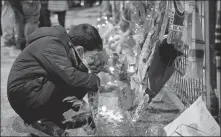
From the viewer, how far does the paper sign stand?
8.22ft

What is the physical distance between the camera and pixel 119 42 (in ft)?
18.1

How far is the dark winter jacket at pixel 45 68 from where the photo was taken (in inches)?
109

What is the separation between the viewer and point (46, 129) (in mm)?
2926

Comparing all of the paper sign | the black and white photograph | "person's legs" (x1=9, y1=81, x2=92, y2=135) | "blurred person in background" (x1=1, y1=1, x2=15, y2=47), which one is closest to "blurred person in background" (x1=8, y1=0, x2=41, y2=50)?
"blurred person in background" (x1=1, y1=1, x2=15, y2=47)

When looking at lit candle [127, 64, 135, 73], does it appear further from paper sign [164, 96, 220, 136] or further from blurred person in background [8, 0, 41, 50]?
blurred person in background [8, 0, 41, 50]

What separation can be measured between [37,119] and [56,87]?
341mm

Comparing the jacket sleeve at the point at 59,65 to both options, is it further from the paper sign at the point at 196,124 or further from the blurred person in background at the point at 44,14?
the blurred person in background at the point at 44,14

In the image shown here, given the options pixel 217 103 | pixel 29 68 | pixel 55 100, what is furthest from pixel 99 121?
pixel 217 103

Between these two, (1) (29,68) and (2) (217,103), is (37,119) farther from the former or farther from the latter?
(2) (217,103)

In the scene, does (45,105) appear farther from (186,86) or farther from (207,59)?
(186,86)

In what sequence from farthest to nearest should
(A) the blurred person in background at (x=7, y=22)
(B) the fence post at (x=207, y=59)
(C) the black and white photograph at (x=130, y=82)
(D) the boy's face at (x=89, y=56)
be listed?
(A) the blurred person in background at (x=7, y=22) < (D) the boy's face at (x=89, y=56) < (C) the black and white photograph at (x=130, y=82) < (B) the fence post at (x=207, y=59)

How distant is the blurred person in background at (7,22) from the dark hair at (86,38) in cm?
425

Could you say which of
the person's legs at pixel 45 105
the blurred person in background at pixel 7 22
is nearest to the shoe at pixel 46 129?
the person's legs at pixel 45 105

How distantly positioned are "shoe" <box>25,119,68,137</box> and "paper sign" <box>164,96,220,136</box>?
913 mm
